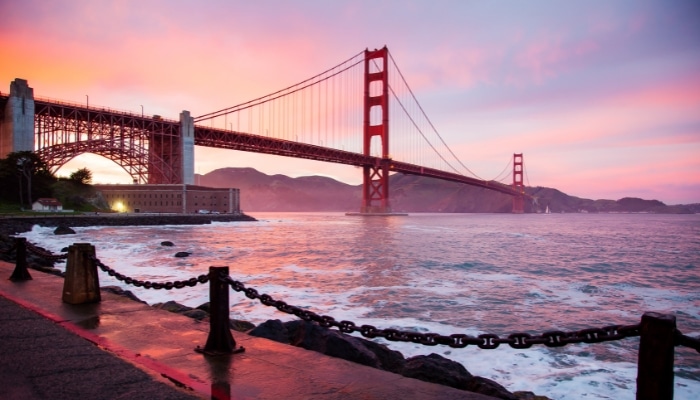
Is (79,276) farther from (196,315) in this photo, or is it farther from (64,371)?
(64,371)

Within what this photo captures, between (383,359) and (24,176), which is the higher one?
(24,176)

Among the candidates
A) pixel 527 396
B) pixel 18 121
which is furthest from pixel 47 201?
pixel 527 396

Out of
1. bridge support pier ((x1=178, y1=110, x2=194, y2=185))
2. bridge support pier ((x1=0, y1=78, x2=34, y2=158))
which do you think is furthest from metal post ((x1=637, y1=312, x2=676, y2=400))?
bridge support pier ((x1=178, y1=110, x2=194, y2=185))

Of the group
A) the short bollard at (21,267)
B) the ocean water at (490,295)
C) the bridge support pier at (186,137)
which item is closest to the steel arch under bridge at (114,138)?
the bridge support pier at (186,137)

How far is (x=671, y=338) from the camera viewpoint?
2334 millimetres

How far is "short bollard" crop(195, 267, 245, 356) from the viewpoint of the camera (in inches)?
161

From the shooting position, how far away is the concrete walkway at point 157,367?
10.6 feet

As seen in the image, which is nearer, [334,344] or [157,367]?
[157,367]

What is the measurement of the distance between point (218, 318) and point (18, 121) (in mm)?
61432

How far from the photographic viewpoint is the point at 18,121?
5281cm

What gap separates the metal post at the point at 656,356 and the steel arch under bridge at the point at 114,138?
66.6 metres

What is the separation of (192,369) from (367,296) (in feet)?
30.6

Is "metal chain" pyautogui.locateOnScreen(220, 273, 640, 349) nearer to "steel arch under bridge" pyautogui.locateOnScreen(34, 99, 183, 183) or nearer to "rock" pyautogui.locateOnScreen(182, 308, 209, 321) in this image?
"rock" pyautogui.locateOnScreen(182, 308, 209, 321)

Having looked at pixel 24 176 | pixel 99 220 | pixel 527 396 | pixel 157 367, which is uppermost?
pixel 24 176
